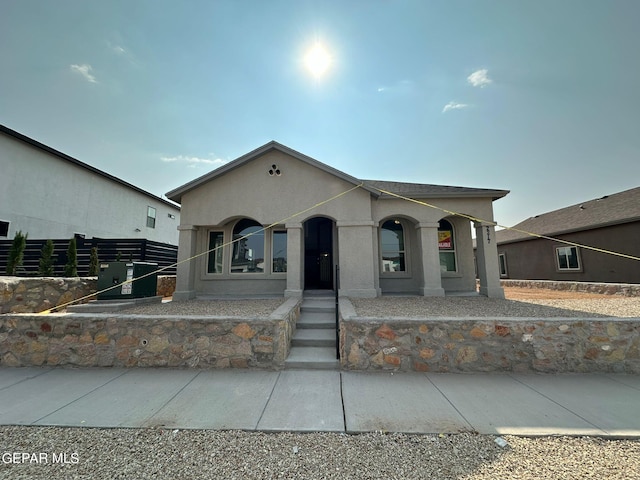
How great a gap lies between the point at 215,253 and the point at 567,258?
60.9 feet

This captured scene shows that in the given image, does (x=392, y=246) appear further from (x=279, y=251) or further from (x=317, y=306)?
(x=317, y=306)

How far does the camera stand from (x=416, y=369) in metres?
4.32

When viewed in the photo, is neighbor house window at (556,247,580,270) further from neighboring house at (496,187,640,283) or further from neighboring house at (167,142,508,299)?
neighboring house at (167,142,508,299)

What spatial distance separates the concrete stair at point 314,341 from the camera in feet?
14.7

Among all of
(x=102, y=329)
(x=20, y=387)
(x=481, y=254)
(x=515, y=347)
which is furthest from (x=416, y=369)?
(x=481, y=254)

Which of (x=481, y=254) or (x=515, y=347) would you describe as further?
(x=481, y=254)

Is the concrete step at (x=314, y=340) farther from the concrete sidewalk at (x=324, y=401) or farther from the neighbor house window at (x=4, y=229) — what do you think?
the neighbor house window at (x=4, y=229)

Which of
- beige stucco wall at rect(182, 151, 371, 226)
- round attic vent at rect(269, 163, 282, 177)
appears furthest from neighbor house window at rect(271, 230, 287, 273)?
round attic vent at rect(269, 163, 282, 177)

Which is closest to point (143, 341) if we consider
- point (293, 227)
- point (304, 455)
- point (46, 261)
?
point (304, 455)

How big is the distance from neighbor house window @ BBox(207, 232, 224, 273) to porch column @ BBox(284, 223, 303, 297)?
291cm

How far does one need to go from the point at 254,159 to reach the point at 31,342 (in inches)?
280

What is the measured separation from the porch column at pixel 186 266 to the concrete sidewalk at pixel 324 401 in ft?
14.6

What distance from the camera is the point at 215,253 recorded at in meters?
9.80

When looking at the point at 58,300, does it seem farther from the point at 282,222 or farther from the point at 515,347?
the point at 515,347
